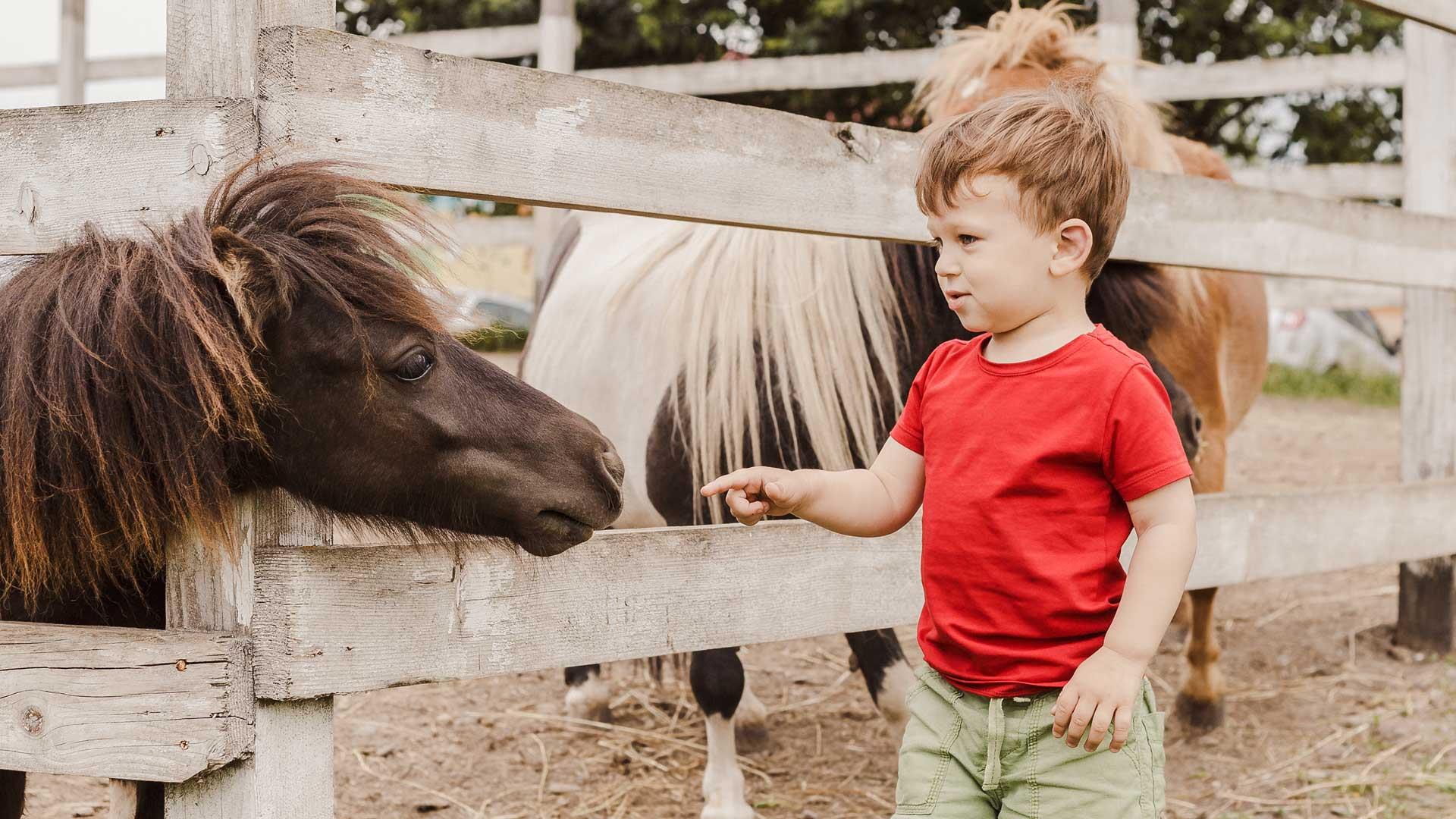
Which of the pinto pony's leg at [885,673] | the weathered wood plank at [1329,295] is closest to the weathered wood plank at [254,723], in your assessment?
the pinto pony's leg at [885,673]

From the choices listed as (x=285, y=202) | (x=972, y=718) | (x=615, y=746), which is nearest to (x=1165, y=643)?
(x=615, y=746)

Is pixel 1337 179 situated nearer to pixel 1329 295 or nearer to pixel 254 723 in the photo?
pixel 1329 295

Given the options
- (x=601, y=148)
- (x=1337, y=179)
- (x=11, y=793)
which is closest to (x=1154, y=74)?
(x=1337, y=179)

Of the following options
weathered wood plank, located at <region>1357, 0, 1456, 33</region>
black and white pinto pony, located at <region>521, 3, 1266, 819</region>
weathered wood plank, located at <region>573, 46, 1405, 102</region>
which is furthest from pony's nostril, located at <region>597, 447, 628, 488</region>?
weathered wood plank, located at <region>573, 46, 1405, 102</region>

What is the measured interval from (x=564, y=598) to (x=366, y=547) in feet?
1.10

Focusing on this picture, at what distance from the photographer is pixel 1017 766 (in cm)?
140

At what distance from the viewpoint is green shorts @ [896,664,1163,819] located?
137 centimetres

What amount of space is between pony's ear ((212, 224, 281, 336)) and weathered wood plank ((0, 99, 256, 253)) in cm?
7

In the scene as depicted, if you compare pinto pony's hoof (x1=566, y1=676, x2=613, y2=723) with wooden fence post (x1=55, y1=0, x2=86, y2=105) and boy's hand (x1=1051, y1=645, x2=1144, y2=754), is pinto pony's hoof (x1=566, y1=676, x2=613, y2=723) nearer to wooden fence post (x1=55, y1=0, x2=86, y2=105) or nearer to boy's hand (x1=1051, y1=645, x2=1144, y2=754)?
boy's hand (x1=1051, y1=645, x2=1144, y2=754)

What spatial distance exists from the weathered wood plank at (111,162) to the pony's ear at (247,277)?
71 mm

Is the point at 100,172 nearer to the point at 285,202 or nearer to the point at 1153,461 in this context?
the point at 285,202

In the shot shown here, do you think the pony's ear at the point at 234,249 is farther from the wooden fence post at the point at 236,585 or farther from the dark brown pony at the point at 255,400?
the wooden fence post at the point at 236,585

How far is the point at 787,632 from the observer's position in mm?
2086

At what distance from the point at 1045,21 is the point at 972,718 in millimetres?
2589
